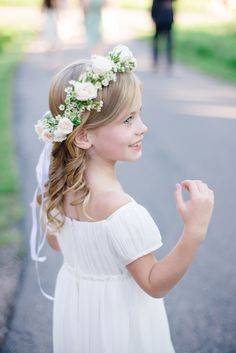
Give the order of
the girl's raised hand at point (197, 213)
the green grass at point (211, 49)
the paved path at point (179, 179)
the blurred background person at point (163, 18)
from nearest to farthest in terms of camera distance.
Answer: the girl's raised hand at point (197, 213) → the paved path at point (179, 179) → the blurred background person at point (163, 18) → the green grass at point (211, 49)

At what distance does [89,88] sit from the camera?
1.89 metres

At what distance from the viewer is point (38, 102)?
28.4ft

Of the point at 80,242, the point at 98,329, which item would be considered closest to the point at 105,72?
the point at 80,242

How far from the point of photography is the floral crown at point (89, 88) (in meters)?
1.90

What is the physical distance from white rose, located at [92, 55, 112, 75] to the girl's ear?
215mm

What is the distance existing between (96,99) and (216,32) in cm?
1283

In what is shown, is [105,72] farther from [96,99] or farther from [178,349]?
[178,349]

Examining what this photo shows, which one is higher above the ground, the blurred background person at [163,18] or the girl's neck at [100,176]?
the girl's neck at [100,176]

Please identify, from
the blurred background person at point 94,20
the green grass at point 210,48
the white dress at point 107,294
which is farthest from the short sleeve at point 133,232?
the blurred background person at point 94,20

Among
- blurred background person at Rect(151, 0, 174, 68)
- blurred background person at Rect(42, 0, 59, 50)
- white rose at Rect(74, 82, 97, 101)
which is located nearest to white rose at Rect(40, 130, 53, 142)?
white rose at Rect(74, 82, 97, 101)

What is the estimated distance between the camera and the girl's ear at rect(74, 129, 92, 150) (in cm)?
197

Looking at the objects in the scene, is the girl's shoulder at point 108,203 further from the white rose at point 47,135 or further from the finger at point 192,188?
the white rose at point 47,135

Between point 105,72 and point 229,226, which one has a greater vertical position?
point 105,72

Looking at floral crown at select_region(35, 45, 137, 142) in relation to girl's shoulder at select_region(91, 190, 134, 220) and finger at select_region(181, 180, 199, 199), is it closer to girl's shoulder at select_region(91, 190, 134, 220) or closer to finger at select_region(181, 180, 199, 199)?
girl's shoulder at select_region(91, 190, 134, 220)
